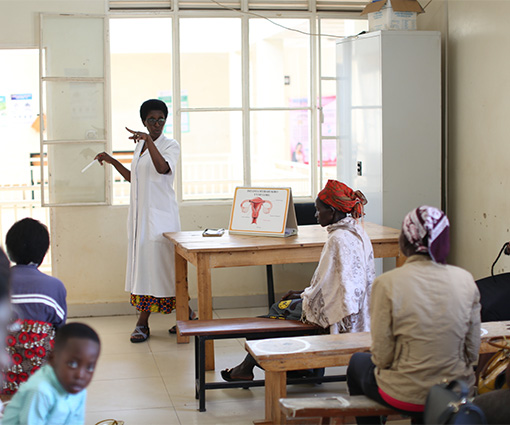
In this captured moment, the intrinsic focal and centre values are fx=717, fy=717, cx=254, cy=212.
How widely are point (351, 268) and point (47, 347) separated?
1527 mm

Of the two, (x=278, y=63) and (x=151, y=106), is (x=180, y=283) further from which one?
(x=278, y=63)

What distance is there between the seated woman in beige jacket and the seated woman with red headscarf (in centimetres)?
101

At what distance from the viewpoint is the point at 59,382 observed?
82.7 inches

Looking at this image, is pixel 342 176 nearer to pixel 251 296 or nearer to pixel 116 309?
pixel 251 296

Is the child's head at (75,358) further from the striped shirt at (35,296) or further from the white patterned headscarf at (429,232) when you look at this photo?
the white patterned headscarf at (429,232)

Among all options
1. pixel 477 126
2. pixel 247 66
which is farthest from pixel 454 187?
pixel 247 66

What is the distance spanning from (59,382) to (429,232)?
1285 millimetres

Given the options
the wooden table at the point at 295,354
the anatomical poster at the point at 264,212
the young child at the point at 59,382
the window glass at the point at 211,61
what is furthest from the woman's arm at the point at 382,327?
the window glass at the point at 211,61

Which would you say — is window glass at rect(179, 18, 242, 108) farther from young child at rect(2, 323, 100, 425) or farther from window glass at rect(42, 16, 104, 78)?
young child at rect(2, 323, 100, 425)

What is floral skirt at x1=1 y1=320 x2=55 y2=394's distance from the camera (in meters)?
2.62

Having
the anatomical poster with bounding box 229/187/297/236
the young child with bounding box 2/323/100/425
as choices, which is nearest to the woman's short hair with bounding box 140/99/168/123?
the anatomical poster with bounding box 229/187/297/236

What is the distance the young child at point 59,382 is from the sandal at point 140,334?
288 centimetres

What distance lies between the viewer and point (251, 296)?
19.9 feet

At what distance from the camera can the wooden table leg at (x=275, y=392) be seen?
3045 millimetres
